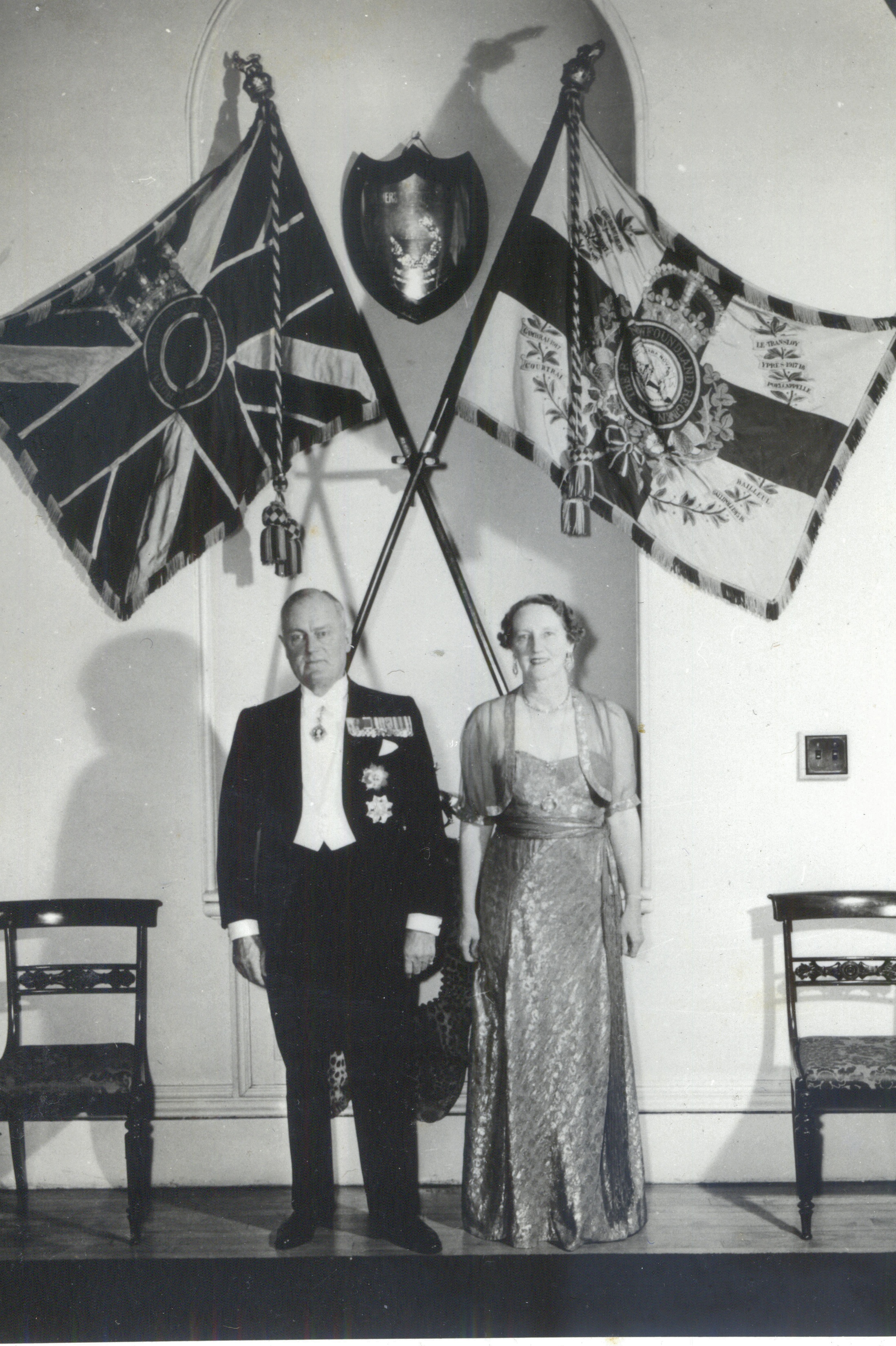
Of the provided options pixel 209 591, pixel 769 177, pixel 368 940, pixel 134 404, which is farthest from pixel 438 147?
pixel 368 940

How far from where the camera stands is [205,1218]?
270cm

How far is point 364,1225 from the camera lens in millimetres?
2660

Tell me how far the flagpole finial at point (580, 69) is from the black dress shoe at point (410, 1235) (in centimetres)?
287

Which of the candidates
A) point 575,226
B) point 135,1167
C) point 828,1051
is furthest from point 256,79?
point 828,1051

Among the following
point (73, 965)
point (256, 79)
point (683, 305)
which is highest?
point (256, 79)

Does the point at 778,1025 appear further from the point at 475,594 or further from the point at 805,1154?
the point at 475,594

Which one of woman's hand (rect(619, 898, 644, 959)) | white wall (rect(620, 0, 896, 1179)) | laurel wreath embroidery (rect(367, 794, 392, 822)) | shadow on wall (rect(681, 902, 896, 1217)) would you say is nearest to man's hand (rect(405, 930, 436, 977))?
laurel wreath embroidery (rect(367, 794, 392, 822))

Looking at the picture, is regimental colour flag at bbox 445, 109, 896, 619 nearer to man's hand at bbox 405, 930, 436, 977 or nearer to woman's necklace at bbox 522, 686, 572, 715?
woman's necklace at bbox 522, 686, 572, 715

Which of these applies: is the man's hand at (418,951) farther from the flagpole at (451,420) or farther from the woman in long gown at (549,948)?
the flagpole at (451,420)

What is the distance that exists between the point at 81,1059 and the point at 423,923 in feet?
3.01

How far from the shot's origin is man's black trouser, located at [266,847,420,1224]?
262cm

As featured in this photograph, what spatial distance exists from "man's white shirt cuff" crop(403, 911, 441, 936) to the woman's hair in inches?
27.3

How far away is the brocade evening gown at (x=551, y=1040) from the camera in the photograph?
2.49m

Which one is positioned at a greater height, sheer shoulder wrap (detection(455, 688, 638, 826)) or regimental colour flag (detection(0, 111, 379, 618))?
regimental colour flag (detection(0, 111, 379, 618))
